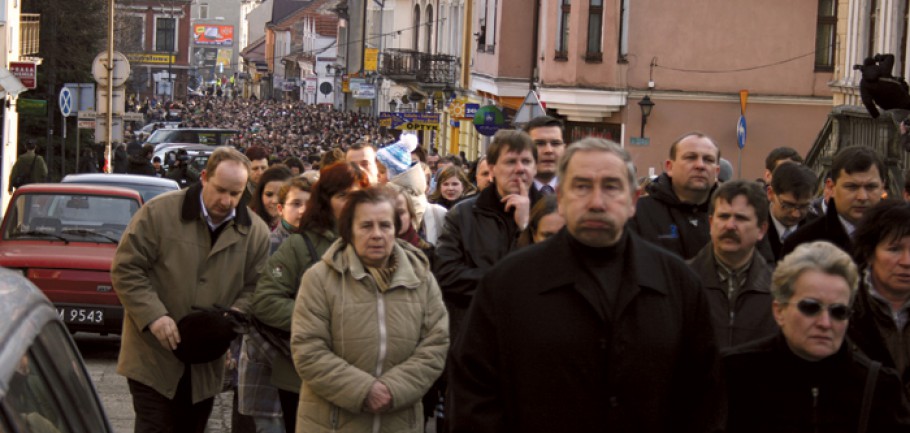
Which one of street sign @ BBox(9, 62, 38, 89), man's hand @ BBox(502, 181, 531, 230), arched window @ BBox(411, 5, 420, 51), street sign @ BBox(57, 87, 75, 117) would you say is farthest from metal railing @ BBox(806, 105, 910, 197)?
arched window @ BBox(411, 5, 420, 51)

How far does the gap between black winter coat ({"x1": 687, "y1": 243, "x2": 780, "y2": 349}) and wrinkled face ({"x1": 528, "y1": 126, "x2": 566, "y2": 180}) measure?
2.11m

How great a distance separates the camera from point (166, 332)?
7.21 m

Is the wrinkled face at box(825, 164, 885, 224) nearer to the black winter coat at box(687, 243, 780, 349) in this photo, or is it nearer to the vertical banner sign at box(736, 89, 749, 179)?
the black winter coat at box(687, 243, 780, 349)

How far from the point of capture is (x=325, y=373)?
248 inches

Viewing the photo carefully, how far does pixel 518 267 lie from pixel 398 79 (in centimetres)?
5354

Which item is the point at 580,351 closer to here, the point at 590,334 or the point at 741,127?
the point at 590,334

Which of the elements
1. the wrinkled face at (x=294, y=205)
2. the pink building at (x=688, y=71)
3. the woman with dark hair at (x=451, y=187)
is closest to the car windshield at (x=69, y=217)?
the woman with dark hair at (x=451, y=187)

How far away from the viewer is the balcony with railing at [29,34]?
139ft

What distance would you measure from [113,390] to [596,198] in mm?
7964

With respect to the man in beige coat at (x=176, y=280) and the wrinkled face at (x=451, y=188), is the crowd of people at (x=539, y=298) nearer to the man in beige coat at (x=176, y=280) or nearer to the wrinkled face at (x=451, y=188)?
the man in beige coat at (x=176, y=280)

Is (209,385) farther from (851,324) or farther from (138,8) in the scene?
(138,8)

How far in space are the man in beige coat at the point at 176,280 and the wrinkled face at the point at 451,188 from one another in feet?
11.9

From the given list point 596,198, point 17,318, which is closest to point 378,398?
point 596,198

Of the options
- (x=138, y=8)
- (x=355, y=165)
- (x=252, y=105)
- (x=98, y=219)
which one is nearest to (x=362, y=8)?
(x=252, y=105)
